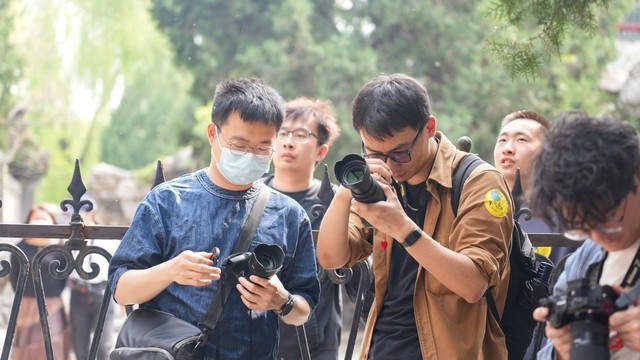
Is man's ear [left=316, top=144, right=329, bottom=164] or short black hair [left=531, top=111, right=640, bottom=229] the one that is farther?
man's ear [left=316, top=144, right=329, bottom=164]

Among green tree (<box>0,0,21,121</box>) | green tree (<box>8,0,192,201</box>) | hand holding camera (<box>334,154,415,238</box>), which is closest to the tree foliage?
hand holding camera (<box>334,154,415,238</box>)

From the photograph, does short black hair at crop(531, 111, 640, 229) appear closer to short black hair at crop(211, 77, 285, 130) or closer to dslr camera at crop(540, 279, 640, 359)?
dslr camera at crop(540, 279, 640, 359)

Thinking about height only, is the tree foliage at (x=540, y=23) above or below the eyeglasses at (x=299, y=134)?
above

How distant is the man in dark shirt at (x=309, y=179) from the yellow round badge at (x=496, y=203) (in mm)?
1377

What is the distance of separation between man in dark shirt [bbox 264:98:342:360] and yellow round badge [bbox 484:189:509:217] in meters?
1.38

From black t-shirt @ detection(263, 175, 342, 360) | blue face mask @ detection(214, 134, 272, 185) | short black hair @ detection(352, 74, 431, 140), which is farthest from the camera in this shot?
black t-shirt @ detection(263, 175, 342, 360)

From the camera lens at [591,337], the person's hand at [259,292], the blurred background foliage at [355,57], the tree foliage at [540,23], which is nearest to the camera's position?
the camera lens at [591,337]

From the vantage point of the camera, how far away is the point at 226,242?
10.6ft

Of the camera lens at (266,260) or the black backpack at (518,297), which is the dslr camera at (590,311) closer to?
the black backpack at (518,297)

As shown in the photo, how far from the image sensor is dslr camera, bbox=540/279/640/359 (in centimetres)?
226

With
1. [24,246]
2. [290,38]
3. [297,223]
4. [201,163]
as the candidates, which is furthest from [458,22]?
[297,223]

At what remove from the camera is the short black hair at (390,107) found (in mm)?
3119

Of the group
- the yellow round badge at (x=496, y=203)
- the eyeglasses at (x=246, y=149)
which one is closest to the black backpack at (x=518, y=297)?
the yellow round badge at (x=496, y=203)

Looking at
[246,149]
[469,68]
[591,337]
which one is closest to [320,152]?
[246,149]
